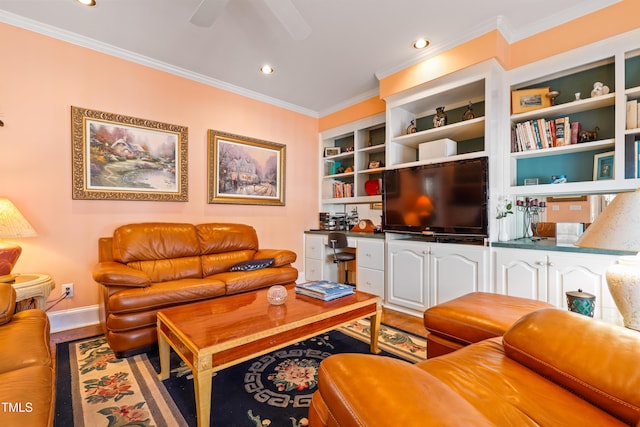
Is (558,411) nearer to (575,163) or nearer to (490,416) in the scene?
(490,416)

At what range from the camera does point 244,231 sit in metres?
3.38

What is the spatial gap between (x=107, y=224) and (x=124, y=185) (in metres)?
0.41

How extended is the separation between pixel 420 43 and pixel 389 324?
105 inches

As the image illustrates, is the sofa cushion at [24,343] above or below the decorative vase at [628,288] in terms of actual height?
below

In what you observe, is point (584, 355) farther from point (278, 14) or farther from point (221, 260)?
point (221, 260)

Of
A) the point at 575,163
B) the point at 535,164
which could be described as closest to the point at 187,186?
the point at 535,164

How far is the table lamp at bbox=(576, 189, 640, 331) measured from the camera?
37.1 inches

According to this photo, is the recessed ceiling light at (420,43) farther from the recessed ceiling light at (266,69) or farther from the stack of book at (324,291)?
the stack of book at (324,291)

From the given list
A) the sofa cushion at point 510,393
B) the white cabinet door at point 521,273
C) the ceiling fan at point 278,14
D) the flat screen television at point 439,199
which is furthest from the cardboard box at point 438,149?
the sofa cushion at point 510,393

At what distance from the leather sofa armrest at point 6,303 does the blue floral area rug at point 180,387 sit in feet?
1.69

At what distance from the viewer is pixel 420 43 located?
2.64 metres

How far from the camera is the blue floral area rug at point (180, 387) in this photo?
1417mm

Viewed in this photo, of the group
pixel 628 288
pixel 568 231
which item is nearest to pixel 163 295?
pixel 628 288

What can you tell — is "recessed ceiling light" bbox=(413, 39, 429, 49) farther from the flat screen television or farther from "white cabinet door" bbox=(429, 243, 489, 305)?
"white cabinet door" bbox=(429, 243, 489, 305)
